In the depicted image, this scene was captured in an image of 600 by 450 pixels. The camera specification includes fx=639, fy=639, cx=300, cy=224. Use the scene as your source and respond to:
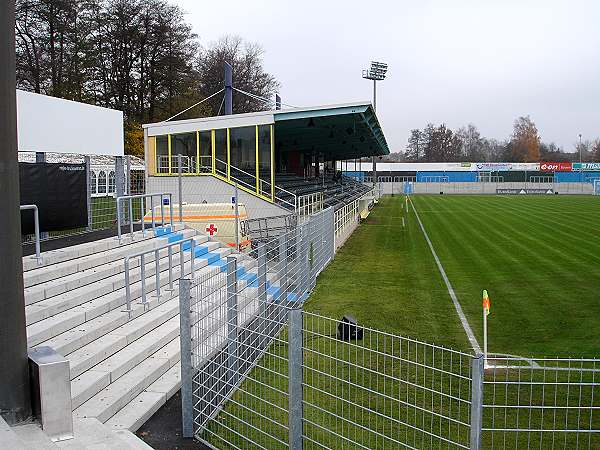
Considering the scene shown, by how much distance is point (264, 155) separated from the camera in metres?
24.7

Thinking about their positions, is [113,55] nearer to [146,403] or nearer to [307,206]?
[307,206]

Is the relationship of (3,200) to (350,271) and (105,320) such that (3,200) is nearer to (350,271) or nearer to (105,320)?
(105,320)

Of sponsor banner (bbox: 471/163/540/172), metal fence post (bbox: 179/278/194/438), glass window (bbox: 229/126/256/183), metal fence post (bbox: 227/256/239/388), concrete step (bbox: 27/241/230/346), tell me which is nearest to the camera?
metal fence post (bbox: 179/278/194/438)

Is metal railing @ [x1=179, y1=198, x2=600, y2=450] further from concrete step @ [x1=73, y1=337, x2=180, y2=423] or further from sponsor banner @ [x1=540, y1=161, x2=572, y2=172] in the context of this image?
sponsor banner @ [x1=540, y1=161, x2=572, y2=172]

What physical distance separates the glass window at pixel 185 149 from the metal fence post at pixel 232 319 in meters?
18.2

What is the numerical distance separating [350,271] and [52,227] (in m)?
8.10

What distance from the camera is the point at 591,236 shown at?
86.2 ft

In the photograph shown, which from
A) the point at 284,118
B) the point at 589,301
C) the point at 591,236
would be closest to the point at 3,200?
the point at 589,301

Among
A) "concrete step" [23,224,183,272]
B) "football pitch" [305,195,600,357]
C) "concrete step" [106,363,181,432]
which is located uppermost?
"concrete step" [23,224,183,272]

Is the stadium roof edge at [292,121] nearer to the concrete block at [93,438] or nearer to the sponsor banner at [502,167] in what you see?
the concrete block at [93,438]

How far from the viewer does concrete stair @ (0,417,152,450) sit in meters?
4.77

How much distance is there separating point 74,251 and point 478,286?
30.4 ft

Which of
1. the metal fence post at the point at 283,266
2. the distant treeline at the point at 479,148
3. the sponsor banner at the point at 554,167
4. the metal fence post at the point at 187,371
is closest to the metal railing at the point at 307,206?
the metal fence post at the point at 283,266

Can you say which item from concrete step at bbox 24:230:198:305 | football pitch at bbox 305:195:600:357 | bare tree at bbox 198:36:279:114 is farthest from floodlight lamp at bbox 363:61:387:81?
concrete step at bbox 24:230:198:305
